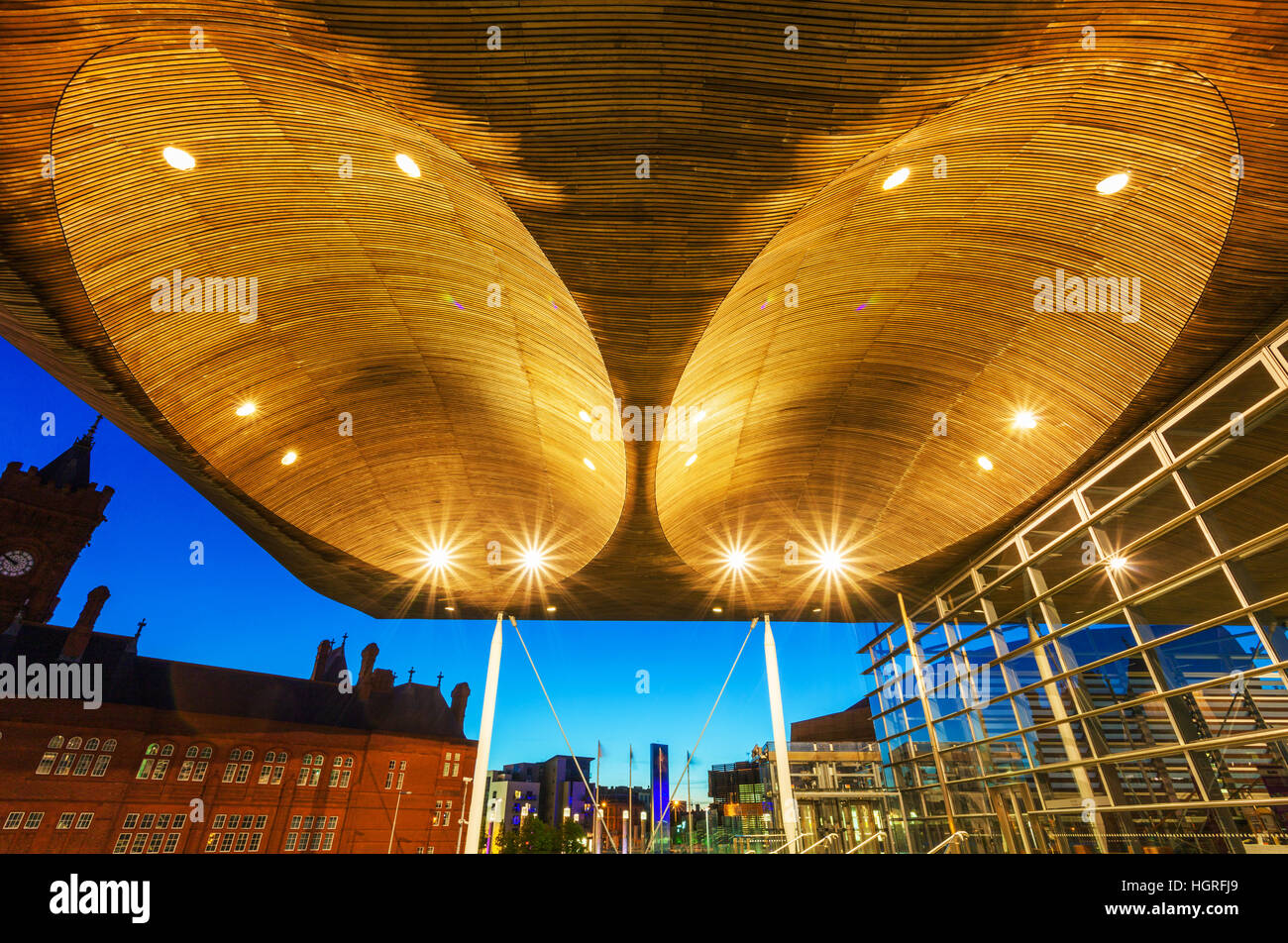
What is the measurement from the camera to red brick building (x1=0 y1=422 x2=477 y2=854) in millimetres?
28703

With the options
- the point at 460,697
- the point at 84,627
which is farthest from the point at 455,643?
the point at 84,627

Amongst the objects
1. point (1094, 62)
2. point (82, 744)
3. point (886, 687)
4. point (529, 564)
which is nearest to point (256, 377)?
point (529, 564)

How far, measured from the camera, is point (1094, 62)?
19.9ft

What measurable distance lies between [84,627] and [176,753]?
8.66m

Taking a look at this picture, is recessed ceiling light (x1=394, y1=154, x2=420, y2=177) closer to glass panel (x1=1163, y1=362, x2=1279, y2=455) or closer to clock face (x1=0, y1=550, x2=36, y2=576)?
glass panel (x1=1163, y1=362, x2=1279, y2=455)

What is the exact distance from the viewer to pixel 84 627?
33.6 meters

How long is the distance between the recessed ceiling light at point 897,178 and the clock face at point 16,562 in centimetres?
3927

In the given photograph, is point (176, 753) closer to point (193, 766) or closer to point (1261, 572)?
point (193, 766)

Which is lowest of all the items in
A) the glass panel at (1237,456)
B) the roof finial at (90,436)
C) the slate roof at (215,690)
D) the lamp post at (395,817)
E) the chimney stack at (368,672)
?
the lamp post at (395,817)

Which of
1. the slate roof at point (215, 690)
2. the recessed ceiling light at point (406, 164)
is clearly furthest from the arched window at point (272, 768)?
the recessed ceiling light at point (406, 164)

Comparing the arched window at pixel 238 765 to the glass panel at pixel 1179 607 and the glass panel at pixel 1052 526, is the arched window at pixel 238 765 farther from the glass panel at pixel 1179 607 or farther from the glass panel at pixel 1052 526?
the glass panel at pixel 1179 607

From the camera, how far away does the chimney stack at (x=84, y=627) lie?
3322 cm

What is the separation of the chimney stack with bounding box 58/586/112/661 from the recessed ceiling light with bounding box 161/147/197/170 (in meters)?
36.8
